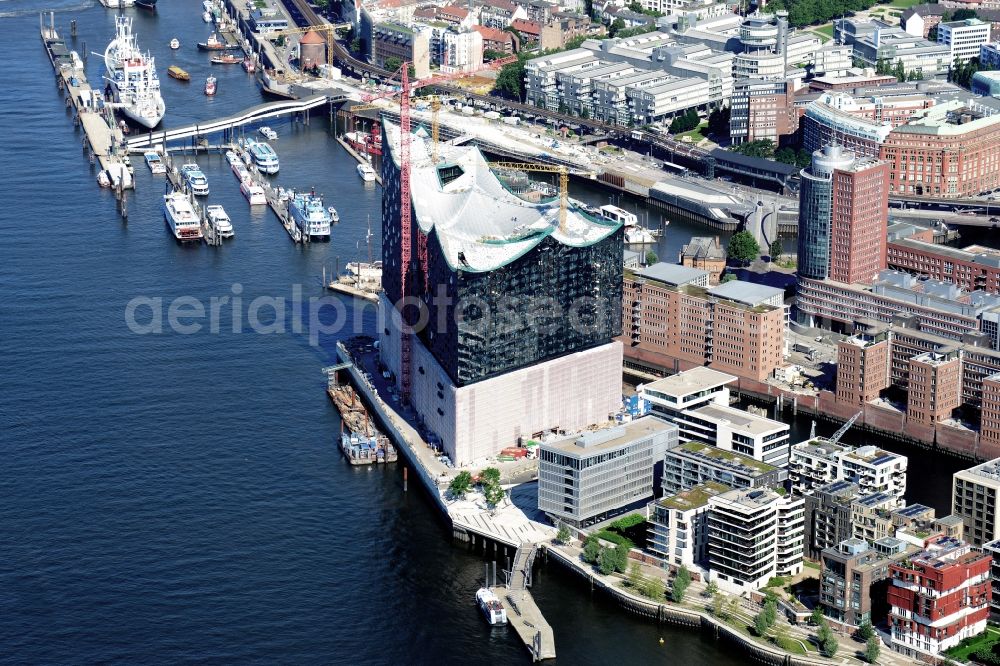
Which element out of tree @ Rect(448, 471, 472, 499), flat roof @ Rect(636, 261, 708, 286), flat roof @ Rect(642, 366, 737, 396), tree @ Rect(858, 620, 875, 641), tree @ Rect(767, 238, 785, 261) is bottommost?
tree @ Rect(858, 620, 875, 641)

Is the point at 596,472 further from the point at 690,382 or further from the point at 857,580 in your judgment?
the point at 857,580

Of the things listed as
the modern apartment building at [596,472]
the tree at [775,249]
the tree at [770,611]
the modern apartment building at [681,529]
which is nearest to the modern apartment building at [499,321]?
the modern apartment building at [596,472]

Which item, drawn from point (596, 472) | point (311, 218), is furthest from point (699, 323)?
point (311, 218)

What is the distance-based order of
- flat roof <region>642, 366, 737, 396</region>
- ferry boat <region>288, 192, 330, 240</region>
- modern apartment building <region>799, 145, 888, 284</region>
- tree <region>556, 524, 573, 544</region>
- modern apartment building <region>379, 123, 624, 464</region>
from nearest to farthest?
tree <region>556, 524, 573, 544</region>
modern apartment building <region>379, 123, 624, 464</region>
flat roof <region>642, 366, 737, 396</region>
modern apartment building <region>799, 145, 888, 284</region>
ferry boat <region>288, 192, 330, 240</region>

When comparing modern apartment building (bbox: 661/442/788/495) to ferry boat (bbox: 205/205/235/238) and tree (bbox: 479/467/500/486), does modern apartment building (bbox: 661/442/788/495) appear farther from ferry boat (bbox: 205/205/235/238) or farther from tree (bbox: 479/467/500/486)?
ferry boat (bbox: 205/205/235/238)

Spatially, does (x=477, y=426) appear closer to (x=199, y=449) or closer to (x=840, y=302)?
(x=199, y=449)

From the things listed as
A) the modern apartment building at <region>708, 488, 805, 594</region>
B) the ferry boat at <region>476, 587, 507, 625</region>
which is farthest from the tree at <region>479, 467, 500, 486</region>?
the modern apartment building at <region>708, 488, 805, 594</region>

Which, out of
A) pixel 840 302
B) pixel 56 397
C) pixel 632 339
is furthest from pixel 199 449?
pixel 840 302

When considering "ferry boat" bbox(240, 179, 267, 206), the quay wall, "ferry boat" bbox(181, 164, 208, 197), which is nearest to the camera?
the quay wall
